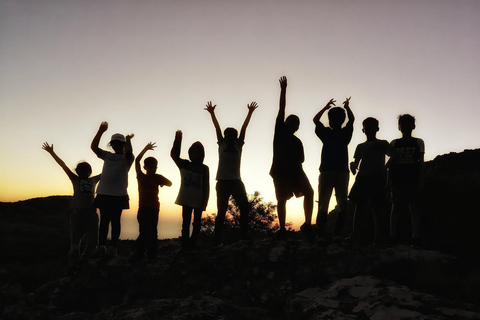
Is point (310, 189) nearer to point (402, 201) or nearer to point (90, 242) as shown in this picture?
point (402, 201)

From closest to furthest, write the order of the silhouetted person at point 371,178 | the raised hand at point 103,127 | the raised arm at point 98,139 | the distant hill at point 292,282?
the distant hill at point 292,282 → the silhouetted person at point 371,178 → the raised arm at point 98,139 → the raised hand at point 103,127

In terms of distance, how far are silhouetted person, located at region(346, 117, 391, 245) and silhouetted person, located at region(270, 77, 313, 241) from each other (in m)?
0.90

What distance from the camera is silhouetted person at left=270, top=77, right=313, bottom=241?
7.82 meters

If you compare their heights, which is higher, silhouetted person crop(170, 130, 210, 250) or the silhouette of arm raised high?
the silhouette of arm raised high

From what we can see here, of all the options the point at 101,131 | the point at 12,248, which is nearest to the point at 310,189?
the point at 101,131

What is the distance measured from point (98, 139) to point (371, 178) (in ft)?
17.6

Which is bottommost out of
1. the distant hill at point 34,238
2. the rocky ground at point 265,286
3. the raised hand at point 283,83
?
the rocky ground at point 265,286

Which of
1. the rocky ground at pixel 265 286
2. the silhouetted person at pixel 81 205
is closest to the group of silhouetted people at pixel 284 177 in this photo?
the rocky ground at pixel 265 286

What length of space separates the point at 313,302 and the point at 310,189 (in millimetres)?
2849

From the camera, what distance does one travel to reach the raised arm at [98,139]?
Result: 7949 mm

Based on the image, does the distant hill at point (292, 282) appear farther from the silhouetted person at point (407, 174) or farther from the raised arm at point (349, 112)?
the raised arm at point (349, 112)

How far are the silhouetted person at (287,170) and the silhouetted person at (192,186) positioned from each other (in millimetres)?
1417

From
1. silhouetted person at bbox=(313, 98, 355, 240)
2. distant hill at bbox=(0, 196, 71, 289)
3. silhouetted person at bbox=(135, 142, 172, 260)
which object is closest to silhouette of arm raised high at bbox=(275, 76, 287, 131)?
silhouetted person at bbox=(313, 98, 355, 240)

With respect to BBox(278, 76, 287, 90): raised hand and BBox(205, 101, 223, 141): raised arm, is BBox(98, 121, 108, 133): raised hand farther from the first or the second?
BBox(278, 76, 287, 90): raised hand
